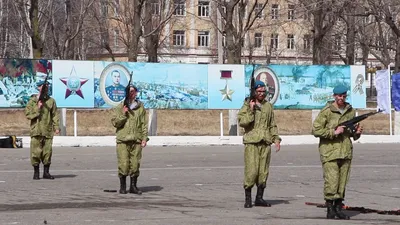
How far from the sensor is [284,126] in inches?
1726

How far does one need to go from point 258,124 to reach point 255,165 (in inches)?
24.0

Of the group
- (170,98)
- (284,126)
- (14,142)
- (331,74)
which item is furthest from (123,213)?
(284,126)

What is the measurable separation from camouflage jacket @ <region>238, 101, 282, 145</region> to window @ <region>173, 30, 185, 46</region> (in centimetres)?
7896

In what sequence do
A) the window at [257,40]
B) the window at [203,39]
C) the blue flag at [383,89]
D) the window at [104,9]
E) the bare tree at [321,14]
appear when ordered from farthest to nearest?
the window at [203,39] → the window at [257,40] → the window at [104,9] → the bare tree at [321,14] → the blue flag at [383,89]

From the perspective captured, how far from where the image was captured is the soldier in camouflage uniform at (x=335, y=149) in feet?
43.4

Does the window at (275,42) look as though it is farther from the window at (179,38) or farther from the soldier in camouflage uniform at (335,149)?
the soldier in camouflage uniform at (335,149)

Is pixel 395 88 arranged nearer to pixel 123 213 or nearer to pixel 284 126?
pixel 284 126

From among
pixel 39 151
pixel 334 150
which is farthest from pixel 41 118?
pixel 334 150

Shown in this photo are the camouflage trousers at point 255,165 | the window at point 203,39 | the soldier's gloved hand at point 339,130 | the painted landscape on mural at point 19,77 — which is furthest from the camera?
the window at point 203,39

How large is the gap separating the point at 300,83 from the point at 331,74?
3.63 ft

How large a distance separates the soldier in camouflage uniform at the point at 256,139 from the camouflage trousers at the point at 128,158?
2.65m

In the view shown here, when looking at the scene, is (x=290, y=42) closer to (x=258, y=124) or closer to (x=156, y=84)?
(x=156, y=84)

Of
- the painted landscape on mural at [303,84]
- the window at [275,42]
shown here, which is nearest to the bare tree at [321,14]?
the painted landscape on mural at [303,84]

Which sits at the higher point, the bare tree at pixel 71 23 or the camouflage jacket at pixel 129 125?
the bare tree at pixel 71 23
